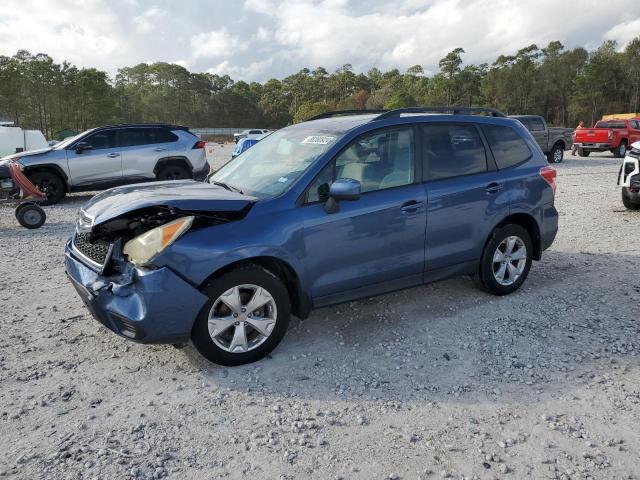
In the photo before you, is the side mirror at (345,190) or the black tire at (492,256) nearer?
the side mirror at (345,190)

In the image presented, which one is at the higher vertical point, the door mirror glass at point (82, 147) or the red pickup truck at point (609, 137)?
the door mirror glass at point (82, 147)

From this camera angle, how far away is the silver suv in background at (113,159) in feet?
35.4

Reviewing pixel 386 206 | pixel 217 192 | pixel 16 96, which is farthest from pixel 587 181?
pixel 16 96

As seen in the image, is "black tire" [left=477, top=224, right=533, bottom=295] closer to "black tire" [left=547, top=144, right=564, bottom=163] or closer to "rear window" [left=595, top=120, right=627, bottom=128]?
"black tire" [left=547, top=144, right=564, bottom=163]

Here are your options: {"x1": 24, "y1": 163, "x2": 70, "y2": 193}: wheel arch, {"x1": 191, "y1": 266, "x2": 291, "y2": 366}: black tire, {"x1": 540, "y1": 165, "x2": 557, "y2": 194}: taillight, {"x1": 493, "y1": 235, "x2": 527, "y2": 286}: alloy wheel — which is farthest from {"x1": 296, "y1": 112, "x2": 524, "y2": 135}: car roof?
{"x1": 24, "y1": 163, "x2": 70, "y2": 193}: wheel arch

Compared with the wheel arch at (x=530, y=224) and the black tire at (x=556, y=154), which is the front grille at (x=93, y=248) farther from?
the black tire at (x=556, y=154)

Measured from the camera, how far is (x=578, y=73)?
263ft

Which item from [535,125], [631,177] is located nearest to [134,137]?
[631,177]

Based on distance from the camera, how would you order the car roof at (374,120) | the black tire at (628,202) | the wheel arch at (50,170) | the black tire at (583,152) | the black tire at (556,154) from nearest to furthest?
the car roof at (374,120) < the black tire at (628,202) < the wheel arch at (50,170) < the black tire at (556,154) < the black tire at (583,152)

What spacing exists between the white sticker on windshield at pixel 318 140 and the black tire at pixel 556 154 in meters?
18.0

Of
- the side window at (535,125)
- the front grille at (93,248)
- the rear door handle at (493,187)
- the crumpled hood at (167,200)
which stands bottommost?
the front grille at (93,248)

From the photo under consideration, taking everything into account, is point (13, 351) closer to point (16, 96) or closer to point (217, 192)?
point (217, 192)

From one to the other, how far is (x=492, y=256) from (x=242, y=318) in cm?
254

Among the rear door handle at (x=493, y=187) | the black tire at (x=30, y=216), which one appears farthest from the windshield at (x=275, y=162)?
the black tire at (x=30, y=216)
